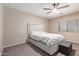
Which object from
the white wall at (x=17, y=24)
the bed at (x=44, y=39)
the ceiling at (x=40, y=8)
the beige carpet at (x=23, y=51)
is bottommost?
the beige carpet at (x=23, y=51)

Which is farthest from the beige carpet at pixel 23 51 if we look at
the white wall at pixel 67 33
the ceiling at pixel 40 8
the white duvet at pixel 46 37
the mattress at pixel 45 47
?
the ceiling at pixel 40 8

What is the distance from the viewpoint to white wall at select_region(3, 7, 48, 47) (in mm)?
1156

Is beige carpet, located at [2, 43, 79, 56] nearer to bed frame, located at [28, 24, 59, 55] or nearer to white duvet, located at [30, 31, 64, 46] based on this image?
bed frame, located at [28, 24, 59, 55]

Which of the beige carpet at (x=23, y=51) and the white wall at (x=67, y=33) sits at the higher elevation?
the white wall at (x=67, y=33)

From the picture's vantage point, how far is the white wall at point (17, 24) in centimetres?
116

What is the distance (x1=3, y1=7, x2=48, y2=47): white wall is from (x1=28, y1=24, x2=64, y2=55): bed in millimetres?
109

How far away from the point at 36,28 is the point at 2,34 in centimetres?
63

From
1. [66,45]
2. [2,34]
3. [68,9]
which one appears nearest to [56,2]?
[68,9]

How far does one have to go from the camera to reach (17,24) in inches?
46.5

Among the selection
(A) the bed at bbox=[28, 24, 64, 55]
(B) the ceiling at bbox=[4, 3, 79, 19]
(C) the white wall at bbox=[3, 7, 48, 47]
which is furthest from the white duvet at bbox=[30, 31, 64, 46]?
(B) the ceiling at bbox=[4, 3, 79, 19]

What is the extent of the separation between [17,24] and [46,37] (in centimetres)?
59

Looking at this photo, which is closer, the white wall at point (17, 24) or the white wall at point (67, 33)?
the white wall at point (67, 33)

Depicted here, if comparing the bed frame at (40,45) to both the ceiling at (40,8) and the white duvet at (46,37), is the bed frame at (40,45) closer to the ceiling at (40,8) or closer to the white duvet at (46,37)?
the white duvet at (46,37)

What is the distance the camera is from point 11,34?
4.01 ft
